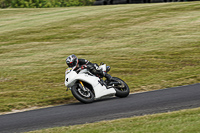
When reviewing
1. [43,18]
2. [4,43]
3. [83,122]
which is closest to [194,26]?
Result: [4,43]

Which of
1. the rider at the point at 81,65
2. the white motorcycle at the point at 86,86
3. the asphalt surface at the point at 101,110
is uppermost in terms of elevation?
the rider at the point at 81,65

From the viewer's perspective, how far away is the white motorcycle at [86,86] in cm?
1032

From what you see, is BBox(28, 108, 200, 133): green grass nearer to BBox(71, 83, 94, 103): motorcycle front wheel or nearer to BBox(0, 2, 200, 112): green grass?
BBox(71, 83, 94, 103): motorcycle front wheel

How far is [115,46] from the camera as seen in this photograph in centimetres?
2467

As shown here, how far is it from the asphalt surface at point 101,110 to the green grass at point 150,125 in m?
0.58

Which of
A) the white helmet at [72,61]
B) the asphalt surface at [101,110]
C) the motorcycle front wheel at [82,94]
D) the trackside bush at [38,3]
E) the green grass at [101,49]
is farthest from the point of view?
the trackside bush at [38,3]

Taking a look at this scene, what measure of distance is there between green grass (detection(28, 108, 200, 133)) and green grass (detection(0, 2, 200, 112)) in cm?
422

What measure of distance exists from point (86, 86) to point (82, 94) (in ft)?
1.23

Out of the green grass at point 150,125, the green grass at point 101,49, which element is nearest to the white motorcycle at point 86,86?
the green grass at point 101,49

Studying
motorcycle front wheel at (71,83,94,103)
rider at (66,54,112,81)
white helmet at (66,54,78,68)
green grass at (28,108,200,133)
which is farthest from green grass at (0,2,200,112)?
green grass at (28,108,200,133)

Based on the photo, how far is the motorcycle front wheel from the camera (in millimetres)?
10297

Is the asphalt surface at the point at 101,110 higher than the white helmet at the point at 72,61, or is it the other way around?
the white helmet at the point at 72,61

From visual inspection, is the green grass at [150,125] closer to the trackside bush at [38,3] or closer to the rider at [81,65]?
the rider at [81,65]

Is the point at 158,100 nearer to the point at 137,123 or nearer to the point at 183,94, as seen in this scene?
the point at 183,94
